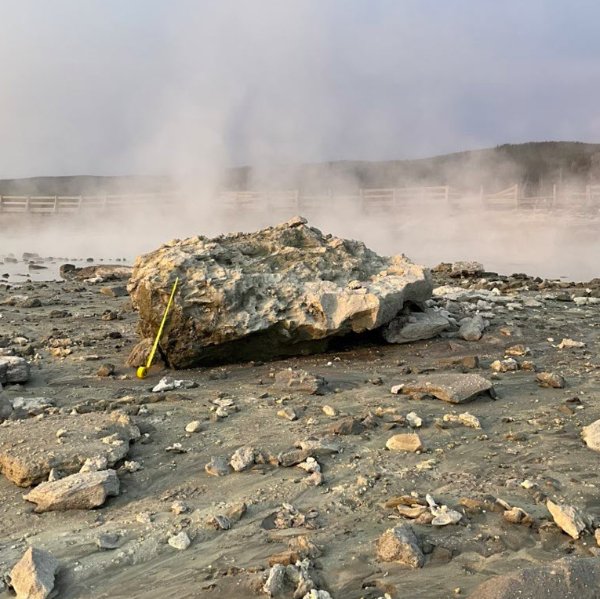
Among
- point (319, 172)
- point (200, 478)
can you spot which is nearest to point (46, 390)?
point (200, 478)

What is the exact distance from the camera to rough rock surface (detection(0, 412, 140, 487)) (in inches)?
129

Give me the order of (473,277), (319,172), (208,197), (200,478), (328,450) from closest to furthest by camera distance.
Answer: (200,478) < (328,450) < (473,277) < (208,197) < (319,172)

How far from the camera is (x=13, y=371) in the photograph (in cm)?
518

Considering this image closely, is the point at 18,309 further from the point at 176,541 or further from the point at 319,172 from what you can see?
the point at 319,172

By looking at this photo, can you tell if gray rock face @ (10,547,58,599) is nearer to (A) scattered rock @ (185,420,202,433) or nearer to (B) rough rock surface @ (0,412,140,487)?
(B) rough rock surface @ (0,412,140,487)

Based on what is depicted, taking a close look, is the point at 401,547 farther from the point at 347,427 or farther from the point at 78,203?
the point at 78,203

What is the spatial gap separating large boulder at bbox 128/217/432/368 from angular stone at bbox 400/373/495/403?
50.8 inches

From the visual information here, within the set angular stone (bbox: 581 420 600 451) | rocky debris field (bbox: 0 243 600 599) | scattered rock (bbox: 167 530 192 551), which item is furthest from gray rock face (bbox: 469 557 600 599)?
angular stone (bbox: 581 420 600 451)

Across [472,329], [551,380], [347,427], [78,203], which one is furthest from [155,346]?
[78,203]

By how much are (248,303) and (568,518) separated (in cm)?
371

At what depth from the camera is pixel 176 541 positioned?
8.98 feet

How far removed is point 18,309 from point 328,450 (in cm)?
658

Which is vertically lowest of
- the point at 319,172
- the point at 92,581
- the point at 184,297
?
the point at 92,581

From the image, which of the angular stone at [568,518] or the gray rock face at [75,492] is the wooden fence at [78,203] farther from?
the angular stone at [568,518]
